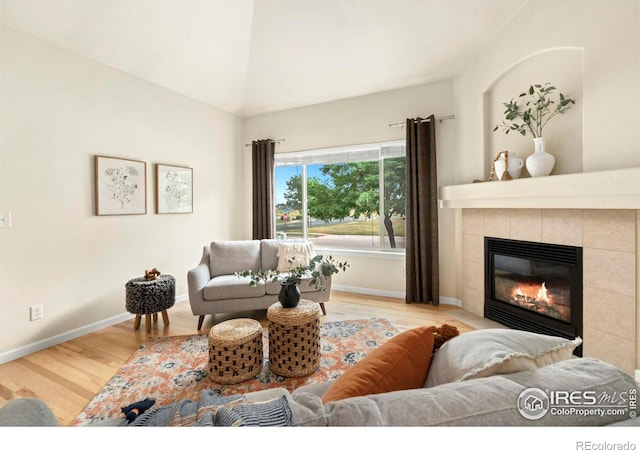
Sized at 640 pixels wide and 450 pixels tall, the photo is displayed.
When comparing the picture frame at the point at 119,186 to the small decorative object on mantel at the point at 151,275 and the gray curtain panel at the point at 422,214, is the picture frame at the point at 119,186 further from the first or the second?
the gray curtain panel at the point at 422,214

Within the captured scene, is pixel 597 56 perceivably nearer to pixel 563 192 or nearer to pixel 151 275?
pixel 563 192

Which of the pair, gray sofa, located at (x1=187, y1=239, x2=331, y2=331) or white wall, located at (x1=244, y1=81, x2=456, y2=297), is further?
white wall, located at (x1=244, y1=81, x2=456, y2=297)

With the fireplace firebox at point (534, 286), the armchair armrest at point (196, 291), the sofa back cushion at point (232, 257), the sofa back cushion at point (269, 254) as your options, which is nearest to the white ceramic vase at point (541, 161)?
the fireplace firebox at point (534, 286)

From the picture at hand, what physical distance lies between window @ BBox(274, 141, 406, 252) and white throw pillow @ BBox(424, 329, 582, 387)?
290 cm

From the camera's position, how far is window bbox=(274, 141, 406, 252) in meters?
Answer: 3.72

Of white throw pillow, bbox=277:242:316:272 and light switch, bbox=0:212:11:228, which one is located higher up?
light switch, bbox=0:212:11:228

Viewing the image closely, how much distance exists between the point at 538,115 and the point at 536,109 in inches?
2.7

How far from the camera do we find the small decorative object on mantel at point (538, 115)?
2.20 metres

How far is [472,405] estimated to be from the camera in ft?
1.76

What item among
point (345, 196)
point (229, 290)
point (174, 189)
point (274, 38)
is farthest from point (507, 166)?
point (174, 189)

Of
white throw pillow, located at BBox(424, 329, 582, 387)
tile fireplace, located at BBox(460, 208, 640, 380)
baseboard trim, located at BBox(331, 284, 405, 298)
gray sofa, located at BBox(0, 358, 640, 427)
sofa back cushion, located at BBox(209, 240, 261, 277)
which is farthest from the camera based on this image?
baseboard trim, located at BBox(331, 284, 405, 298)

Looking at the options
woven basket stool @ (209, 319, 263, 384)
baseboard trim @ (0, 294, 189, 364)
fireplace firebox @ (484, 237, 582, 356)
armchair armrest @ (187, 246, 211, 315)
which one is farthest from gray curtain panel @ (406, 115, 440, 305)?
baseboard trim @ (0, 294, 189, 364)

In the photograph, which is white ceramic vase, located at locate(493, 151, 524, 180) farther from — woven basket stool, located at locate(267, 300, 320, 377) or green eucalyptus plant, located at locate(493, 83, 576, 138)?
woven basket stool, located at locate(267, 300, 320, 377)

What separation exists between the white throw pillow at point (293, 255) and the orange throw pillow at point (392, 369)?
7.80ft
